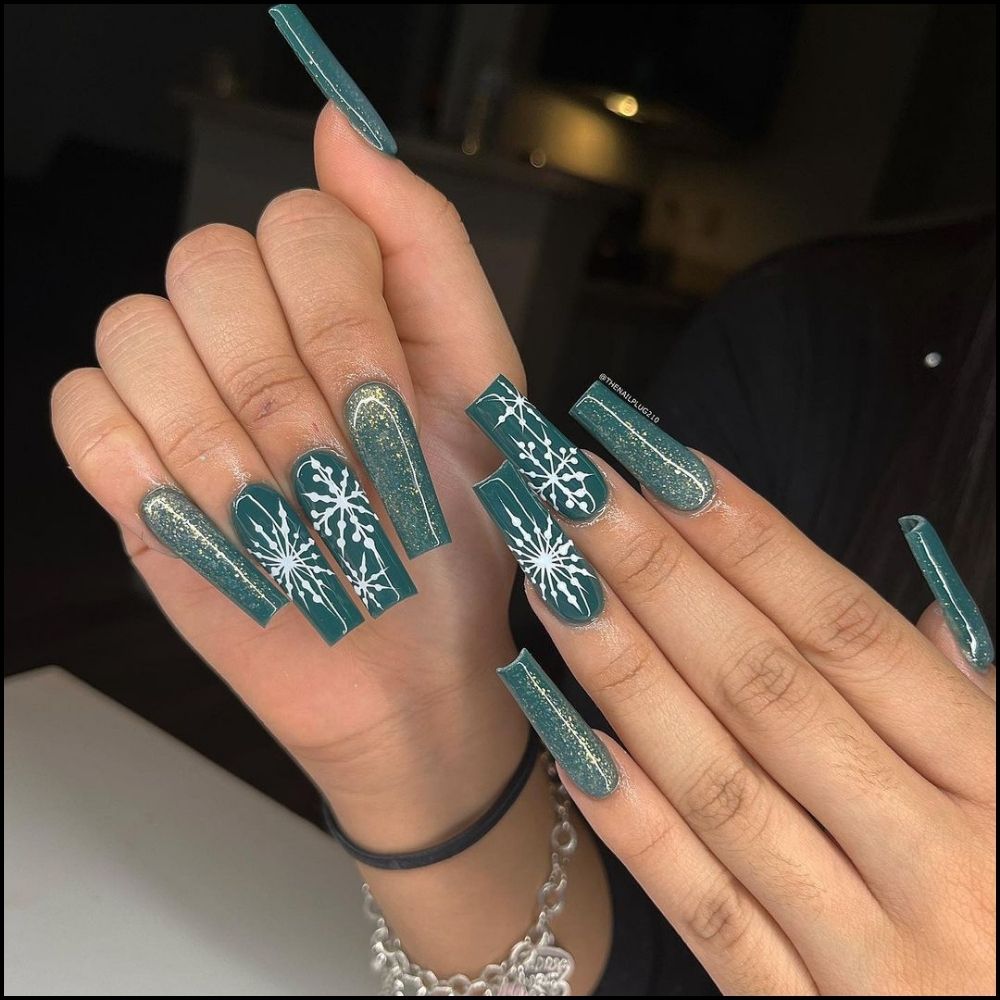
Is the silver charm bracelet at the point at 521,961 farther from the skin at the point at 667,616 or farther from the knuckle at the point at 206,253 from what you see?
the knuckle at the point at 206,253

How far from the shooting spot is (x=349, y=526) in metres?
0.28

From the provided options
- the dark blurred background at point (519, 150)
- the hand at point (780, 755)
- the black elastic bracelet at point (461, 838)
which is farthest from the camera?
the dark blurred background at point (519, 150)

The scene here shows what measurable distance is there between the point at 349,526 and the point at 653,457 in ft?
0.33

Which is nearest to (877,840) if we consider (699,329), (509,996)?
(509,996)

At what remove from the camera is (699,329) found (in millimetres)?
563

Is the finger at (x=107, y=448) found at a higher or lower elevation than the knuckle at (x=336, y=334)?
lower

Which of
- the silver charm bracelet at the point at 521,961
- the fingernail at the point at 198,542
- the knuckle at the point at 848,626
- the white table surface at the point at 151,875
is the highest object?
the knuckle at the point at 848,626

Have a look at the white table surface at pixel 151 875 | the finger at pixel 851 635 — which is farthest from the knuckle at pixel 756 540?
the white table surface at pixel 151 875

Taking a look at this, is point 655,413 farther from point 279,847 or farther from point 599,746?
point 279,847

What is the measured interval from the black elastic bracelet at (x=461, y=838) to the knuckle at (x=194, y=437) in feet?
0.66

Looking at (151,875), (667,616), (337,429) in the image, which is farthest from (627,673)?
(151,875)

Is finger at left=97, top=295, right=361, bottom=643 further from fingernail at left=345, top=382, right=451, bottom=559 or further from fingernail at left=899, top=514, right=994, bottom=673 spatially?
fingernail at left=899, top=514, right=994, bottom=673

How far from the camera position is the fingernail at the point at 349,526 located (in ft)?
0.90

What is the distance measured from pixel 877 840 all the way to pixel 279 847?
399mm
